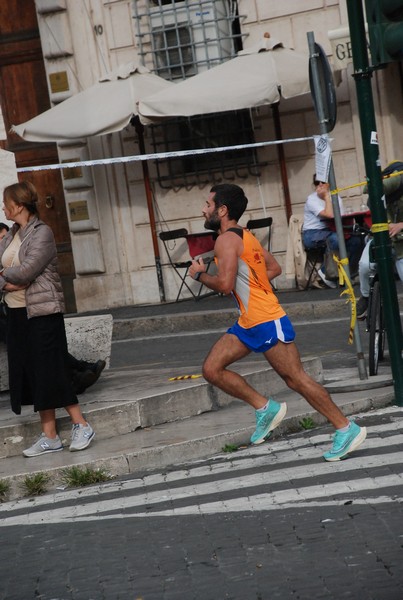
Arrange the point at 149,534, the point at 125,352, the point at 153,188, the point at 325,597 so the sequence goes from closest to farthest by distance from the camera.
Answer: the point at 325,597
the point at 149,534
the point at 125,352
the point at 153,188

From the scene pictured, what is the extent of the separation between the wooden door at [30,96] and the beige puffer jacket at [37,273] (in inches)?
460

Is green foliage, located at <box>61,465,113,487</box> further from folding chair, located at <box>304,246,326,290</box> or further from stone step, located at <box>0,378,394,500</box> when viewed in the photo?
folding chair, located at <box>304,246,326,290</box>

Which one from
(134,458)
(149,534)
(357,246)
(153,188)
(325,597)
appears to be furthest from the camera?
(153,188)

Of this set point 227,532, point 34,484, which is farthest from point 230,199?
point 227,532

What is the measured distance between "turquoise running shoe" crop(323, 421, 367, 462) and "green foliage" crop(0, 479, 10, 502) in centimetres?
192

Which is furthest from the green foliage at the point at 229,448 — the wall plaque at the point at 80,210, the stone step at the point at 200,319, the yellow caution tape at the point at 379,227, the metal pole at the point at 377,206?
the wall plaque at the point at 80,210

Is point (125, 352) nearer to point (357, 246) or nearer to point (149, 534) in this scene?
point (357, 246)

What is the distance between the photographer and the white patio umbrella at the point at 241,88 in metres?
18.1

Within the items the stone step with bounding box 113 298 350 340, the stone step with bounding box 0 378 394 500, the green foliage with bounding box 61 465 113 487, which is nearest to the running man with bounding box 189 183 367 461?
the stone step with bounding box 0 378 394 500

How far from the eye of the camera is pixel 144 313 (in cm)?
1830

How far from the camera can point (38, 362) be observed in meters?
9.30

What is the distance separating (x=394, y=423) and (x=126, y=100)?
10.1 m

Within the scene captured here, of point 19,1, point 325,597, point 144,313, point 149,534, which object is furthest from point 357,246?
point 325,597

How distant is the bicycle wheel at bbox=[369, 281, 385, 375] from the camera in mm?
11258
